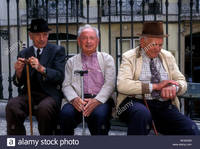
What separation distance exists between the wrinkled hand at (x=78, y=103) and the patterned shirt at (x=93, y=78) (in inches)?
5.9

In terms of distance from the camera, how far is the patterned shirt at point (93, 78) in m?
3.11

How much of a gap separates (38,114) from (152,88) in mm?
1024

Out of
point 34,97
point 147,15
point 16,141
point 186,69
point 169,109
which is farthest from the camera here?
point 186,69

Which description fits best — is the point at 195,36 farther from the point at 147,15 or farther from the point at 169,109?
the point at 169,109

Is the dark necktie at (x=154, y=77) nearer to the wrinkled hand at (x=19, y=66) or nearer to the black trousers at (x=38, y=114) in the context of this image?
the black trousers at (x=38, y=114)

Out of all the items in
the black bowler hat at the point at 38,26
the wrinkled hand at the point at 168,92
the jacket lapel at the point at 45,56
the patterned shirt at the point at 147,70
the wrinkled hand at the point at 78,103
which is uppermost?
the black bowler hat at the point at 38,26

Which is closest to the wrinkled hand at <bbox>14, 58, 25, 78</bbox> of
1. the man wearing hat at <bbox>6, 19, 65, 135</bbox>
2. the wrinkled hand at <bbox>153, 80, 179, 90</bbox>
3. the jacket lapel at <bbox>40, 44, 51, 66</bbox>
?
the man wearing hat at <bbox>6, 19, 65, 135</bbox>

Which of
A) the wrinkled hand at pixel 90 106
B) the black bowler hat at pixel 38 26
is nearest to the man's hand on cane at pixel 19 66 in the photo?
the black bowler hat at pixel 38 26

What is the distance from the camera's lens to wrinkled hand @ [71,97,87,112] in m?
2.95

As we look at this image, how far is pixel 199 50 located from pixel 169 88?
10.00 meters

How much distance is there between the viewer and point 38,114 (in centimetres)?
300

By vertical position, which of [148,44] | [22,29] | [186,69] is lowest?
[186,69]

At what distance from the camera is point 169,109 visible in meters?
2.92

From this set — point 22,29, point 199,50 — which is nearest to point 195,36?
point 199,50
